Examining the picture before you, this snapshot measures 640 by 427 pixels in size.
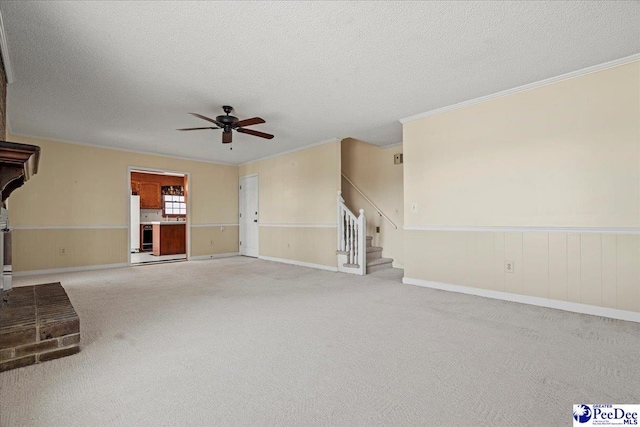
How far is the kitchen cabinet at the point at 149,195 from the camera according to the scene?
9539 mm

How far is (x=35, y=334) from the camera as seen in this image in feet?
6.52

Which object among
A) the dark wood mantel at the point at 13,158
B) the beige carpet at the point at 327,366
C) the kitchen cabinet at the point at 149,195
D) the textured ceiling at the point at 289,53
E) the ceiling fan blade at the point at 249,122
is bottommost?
the beige carpet at the point at 327,366

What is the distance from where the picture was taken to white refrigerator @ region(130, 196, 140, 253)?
30.7ft

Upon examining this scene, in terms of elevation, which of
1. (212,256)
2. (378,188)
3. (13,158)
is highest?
(378,188)

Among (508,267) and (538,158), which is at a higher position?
(538,158)

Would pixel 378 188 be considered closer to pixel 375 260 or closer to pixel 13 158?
pixel 375 260

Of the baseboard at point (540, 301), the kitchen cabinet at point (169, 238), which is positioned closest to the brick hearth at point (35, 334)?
the baseboard at point (540, 301)

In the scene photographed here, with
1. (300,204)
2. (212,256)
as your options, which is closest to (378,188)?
(300,204)

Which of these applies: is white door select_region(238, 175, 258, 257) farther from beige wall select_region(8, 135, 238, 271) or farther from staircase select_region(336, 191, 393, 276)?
staircase select_region(336, 191, 393, 276)

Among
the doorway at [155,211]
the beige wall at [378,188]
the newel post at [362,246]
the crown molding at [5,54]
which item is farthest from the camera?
the doorway at [155,211]

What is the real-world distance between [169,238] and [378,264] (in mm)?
5630

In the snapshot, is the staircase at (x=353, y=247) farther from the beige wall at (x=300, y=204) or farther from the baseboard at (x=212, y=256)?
the baseboard at (x=212, y=256)

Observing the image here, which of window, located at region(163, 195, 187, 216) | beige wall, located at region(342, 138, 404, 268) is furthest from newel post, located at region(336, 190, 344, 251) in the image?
window, located at region(163, 195, 187, 216)
